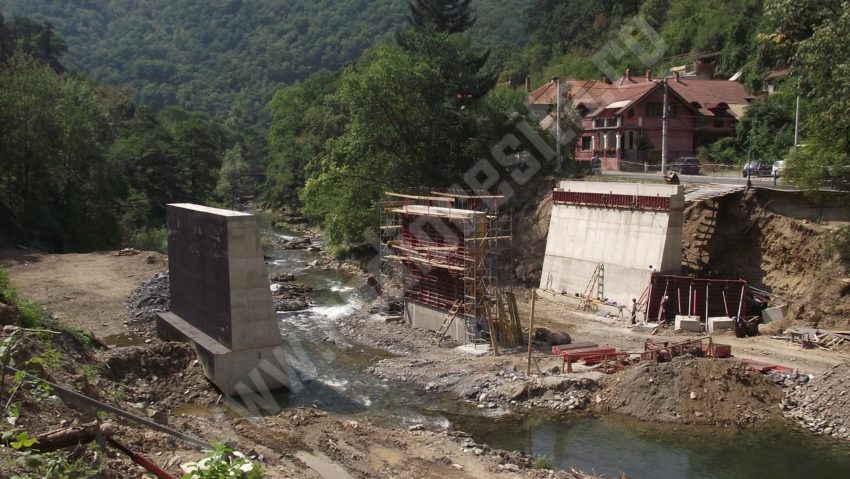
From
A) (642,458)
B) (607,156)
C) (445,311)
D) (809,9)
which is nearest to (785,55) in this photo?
(607,156)

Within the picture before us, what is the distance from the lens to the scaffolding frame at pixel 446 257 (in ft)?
87.5

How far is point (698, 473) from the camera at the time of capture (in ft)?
55.2

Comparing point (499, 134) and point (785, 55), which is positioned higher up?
point (785, 55)

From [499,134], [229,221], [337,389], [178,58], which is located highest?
[178,58]

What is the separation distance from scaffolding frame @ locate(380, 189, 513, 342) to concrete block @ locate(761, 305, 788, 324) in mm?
10555

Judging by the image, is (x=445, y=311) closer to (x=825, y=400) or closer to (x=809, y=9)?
(x=825, y=400)

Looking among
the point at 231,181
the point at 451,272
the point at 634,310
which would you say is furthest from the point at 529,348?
the point at 231,181

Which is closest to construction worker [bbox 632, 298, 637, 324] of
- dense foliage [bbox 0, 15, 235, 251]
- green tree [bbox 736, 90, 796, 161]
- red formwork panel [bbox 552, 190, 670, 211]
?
red formwork panel [bbox 552, 190, 670, 211]

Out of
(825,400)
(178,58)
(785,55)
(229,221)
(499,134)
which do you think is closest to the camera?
(825,400)

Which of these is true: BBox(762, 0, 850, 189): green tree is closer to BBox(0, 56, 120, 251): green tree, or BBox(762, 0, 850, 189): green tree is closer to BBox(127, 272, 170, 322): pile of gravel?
BBox(127, 272, 170, 322): pile of gravel

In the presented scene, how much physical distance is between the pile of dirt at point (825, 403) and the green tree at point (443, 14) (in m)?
45.2

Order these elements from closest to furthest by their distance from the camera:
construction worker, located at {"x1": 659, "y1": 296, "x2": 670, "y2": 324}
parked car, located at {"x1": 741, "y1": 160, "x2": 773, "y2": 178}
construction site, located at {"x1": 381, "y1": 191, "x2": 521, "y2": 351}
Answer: construction site, located at {"x1": 381, "y1": 191, "x2": 521, "y2": 351} < construction worker, located at {"x1": 659, "y1": 296, "x2": 670, "y2": 324} < parked car, located at {"x1": 741, "y1": 160, "x2": 773, "y2": 178}

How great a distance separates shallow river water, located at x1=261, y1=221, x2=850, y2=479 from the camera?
17078 mm

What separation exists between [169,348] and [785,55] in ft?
144
